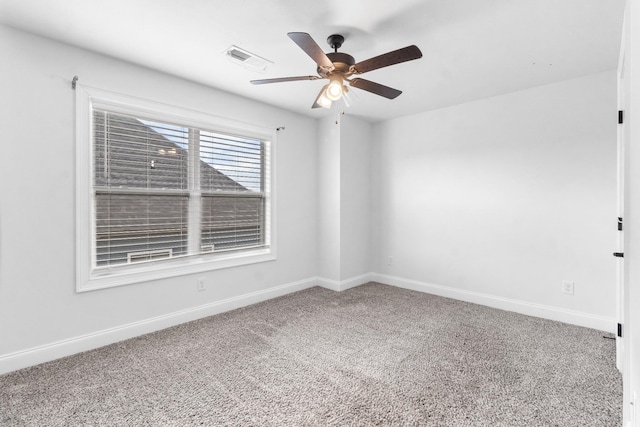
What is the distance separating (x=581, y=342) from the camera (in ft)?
9.15

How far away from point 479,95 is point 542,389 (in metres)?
3.01

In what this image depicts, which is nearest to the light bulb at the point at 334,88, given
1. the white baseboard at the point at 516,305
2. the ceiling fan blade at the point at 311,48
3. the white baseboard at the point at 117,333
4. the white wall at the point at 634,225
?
the ceiling fan blade at the point at 311,48

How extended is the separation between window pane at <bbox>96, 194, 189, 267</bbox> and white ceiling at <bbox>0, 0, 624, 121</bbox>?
49.7 inches

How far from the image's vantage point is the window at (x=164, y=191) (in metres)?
2.72

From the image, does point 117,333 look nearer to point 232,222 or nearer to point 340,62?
point 232,222

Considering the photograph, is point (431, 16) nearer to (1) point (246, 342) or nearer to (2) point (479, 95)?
(2) point (479, 95)

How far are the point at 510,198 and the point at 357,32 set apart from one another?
2582 mm

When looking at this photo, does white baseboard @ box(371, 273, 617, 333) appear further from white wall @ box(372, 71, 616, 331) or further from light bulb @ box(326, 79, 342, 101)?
light bulb @ box(326, 79, 342, 101)

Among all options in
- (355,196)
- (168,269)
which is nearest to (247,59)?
(168,269)

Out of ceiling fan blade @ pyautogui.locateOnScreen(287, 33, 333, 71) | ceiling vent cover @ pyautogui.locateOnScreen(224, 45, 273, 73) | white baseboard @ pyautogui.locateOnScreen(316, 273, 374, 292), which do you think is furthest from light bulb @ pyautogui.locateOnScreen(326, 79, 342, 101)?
white baseboard @ pyautogui.locateOnScreen(316, 273, 374, 292)

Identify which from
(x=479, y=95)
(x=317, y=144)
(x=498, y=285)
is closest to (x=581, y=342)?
(x=498, y=285)

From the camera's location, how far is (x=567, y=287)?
10.7ft

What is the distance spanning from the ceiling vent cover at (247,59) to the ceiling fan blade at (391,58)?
0.98 m

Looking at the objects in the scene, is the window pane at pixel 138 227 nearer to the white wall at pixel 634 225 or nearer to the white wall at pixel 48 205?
the white wall at pixel 48 205
